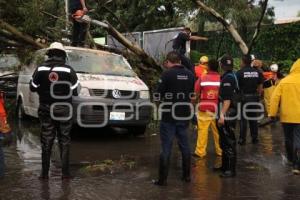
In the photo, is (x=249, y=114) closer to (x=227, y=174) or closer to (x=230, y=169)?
(x=230, y=169)

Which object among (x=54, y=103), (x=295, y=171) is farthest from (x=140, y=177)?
(x=295, y=171)

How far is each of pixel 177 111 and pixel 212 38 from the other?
14.5 meters

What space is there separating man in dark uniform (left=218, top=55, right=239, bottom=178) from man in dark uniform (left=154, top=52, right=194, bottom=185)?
2.23 feet

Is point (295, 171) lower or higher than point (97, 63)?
lower

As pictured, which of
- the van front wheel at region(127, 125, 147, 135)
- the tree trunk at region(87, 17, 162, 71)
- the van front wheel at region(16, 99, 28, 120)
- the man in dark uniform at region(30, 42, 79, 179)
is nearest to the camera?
the man in dark uniform at region(30, 42, 79, 179)

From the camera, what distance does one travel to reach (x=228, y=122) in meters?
8.46

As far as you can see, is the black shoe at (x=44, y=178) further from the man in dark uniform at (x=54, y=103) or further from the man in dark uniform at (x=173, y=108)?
the man in dark uniform at (x=173, y=108)

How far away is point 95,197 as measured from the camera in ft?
23.4

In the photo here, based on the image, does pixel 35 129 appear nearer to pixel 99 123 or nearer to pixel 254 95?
pixel 99 123

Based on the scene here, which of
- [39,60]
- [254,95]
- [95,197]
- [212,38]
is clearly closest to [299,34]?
[212,38]

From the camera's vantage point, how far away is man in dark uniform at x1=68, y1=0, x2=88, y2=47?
1493 centimetres

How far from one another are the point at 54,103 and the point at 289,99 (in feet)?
11.8

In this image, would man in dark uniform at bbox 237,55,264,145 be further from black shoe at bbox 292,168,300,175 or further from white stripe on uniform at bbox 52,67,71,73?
white stripe on uniform at bbox 52,67,71,73

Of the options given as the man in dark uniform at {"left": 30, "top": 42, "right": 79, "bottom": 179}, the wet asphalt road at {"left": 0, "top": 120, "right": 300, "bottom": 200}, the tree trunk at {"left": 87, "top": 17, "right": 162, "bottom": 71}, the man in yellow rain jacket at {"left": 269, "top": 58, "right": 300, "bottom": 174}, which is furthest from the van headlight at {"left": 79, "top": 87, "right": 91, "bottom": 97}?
the tree trunk at {"left": 87, "top": 17, "right": 162, "bottom": 71}
